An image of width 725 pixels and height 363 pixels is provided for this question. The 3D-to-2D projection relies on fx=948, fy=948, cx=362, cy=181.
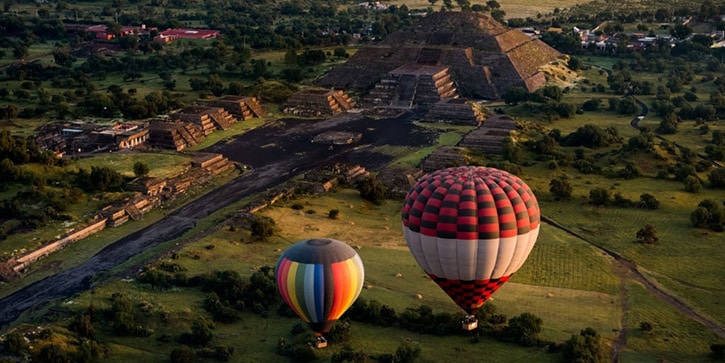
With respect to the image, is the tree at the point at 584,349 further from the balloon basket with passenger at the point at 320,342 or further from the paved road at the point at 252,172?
the paved road at the point at 252,172

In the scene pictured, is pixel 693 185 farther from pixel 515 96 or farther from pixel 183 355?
pixel 183 355

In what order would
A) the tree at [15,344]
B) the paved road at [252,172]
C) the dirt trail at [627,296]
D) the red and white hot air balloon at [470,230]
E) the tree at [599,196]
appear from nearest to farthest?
the tree at [15,344]
the red and white hot air balloon at [470,230]
the dirt trail at [627,296]
the paved road at [252,172]
the tree at [599,196]

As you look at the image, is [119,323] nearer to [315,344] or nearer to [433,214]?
[315,344]

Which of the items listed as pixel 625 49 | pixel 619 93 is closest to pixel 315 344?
pixel 619 93

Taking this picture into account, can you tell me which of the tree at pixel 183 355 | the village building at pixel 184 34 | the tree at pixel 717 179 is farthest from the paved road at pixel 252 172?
the village building at pixel 184 34

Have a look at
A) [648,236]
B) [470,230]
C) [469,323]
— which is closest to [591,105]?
[648,236]

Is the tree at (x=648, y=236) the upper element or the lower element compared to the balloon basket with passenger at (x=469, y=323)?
lower

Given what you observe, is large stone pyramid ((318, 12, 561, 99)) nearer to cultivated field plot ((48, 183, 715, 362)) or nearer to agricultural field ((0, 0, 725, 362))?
agricultural field ((0, 0, 725, 362))
